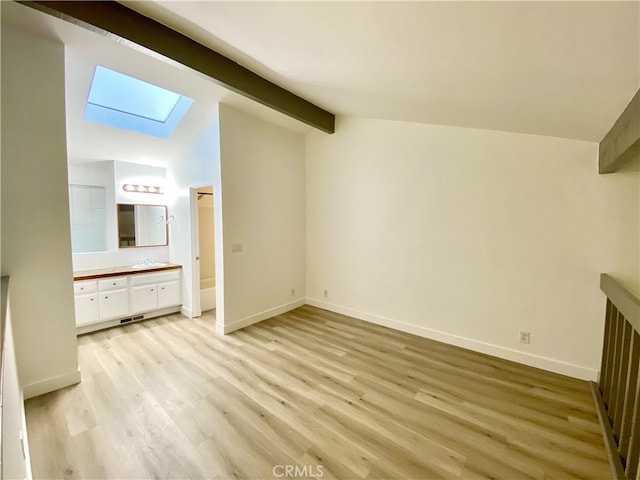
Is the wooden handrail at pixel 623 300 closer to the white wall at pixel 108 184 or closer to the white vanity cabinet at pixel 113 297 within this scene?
the white vanity cabinet at pixel 113 297

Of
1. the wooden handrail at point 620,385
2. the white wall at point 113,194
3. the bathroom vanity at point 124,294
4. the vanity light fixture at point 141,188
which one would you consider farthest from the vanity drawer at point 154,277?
the wooden handrail at point 620,385

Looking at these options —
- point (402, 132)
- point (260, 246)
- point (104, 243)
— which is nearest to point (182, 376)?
point (260, 246)

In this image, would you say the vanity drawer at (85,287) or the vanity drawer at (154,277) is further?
the vanity drawer at (154,277)

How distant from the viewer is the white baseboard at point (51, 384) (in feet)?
7.54

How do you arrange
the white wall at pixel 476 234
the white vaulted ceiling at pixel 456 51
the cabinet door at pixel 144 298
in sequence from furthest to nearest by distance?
the cabinet door at pixel 144 298 < the white wall at pixel 476 234 < the white vaulted ceiling at pixel 456 51

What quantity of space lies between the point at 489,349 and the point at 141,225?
5.23 meters

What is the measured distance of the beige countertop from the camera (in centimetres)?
356

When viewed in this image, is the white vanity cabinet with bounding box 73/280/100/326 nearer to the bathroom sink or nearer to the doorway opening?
the bathroom sink

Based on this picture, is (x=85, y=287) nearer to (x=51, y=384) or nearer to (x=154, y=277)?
(x=154, y=277)

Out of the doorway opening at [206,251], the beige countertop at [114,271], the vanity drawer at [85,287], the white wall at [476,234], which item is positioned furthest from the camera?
the doorway opening at [206,251]

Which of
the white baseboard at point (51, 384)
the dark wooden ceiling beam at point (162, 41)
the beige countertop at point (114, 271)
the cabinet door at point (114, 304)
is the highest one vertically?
the dark wooden ceiling beam at point (162, 41)

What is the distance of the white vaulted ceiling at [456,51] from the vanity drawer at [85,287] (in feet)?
10.5

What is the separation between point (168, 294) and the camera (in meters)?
4.29

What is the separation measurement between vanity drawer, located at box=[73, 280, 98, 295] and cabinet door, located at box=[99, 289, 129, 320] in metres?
0.12
